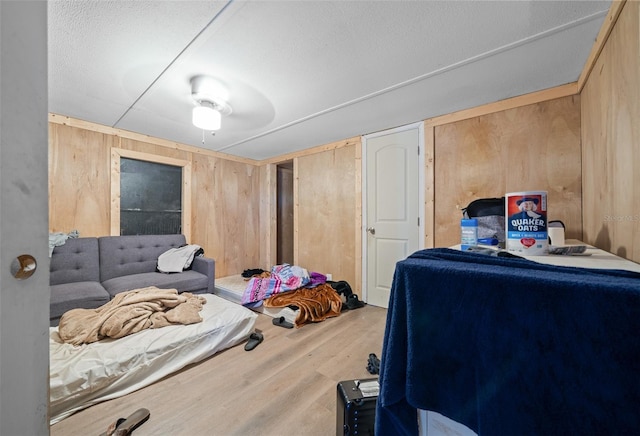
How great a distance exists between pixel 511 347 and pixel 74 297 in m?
2.74

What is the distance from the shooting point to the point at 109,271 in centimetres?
248

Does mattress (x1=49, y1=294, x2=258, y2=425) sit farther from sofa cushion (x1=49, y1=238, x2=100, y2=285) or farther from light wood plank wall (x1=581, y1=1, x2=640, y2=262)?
light wood plank wall (x1=581, y1=1, x2=640, y2=262)

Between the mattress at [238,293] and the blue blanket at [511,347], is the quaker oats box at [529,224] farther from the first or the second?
the mattress at [238,293]

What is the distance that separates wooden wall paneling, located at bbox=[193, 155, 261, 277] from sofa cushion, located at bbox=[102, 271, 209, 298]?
3.08ft

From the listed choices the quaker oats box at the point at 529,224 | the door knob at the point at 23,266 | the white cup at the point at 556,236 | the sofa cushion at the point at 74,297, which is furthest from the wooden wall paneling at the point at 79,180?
the white cup at the point at 556,236

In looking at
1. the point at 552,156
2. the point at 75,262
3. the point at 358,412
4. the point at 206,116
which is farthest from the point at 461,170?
the point at 75,262

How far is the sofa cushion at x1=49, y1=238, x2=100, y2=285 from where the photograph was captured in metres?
2.18

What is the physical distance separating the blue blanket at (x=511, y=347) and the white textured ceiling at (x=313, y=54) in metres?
1.40

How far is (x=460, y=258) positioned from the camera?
59cm

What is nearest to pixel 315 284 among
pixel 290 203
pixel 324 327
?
pixel 324 327

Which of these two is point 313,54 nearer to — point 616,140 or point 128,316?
→ point 616,140

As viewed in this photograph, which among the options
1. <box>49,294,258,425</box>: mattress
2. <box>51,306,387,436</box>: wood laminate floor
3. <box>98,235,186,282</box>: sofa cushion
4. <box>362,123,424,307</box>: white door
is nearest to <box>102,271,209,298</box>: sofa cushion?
<box>98,235,186,282</box>: sofa cushion

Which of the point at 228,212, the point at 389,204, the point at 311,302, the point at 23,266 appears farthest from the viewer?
the point at 228,212

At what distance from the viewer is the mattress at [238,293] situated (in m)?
2.39
